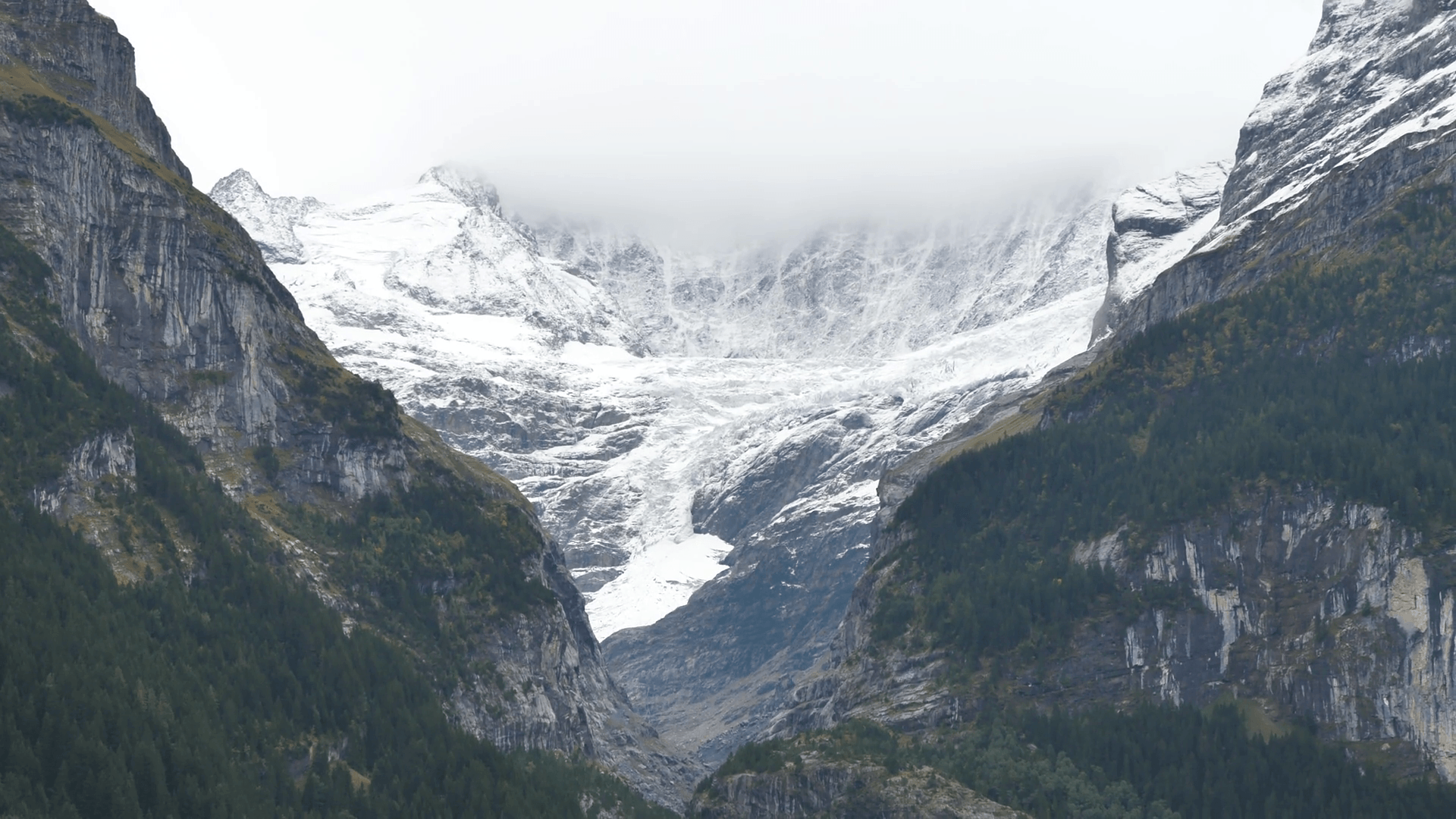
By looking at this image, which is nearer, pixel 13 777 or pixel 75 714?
pixel 13 777

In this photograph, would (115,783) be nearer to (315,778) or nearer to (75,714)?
(75,714)

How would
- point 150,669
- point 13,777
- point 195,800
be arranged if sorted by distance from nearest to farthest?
point 13,777 → point 195,800 → point 150,669

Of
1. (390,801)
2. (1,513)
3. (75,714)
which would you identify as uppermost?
(1,513)

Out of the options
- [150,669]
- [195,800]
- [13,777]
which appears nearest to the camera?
[13,777]

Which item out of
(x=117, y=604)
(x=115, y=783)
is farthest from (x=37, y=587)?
(x=115, y=783)

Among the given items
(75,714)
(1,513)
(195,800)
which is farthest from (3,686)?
(1,513)

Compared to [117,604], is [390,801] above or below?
below

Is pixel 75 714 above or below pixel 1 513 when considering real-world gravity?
below

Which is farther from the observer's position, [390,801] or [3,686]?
[390,801]

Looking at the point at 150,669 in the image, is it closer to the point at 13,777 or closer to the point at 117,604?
the point at 117,604
